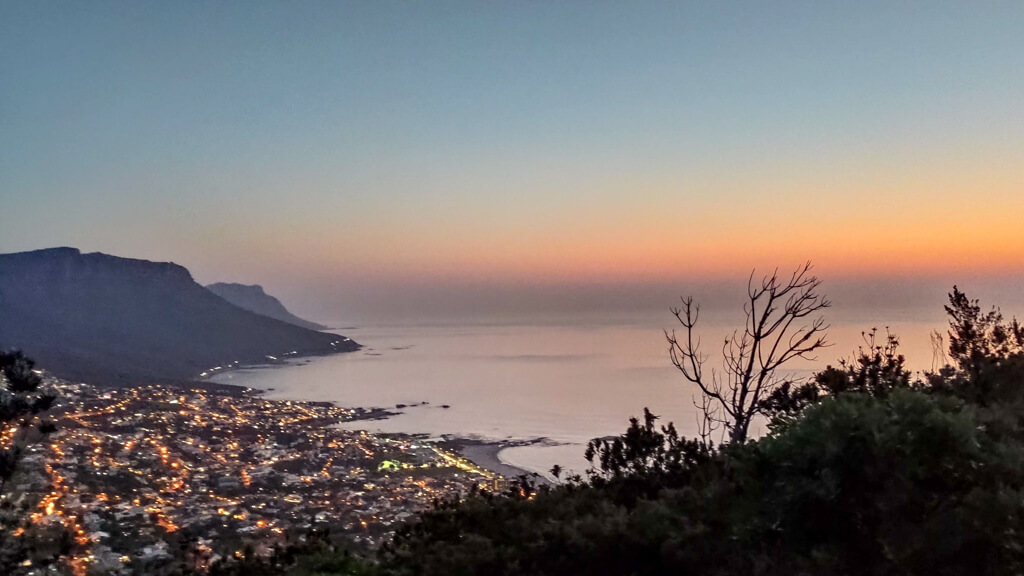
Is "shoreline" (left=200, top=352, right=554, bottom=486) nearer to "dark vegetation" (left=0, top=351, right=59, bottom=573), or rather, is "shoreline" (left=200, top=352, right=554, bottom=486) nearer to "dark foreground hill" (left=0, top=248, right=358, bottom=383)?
"dark vegetation" (left=0, top=351, right=59, bottom=573)

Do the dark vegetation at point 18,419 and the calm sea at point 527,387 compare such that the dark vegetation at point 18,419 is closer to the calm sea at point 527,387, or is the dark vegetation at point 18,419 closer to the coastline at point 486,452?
the calm sea at point 527,387

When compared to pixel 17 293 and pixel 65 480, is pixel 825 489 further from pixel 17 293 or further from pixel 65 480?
pixel 17 293

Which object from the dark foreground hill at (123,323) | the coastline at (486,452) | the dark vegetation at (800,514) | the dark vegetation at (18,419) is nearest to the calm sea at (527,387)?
the coastline at (486,452)

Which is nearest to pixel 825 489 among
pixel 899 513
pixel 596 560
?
pixel 899 513

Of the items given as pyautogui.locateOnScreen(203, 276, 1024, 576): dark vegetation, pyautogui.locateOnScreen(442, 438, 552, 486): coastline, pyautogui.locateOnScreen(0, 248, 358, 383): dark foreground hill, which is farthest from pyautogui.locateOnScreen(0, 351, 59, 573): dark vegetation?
pyautogui.locateOnScreen(0, 248, 358, 383): dark foreground hill

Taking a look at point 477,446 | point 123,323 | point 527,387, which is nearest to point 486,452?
point 477,446
